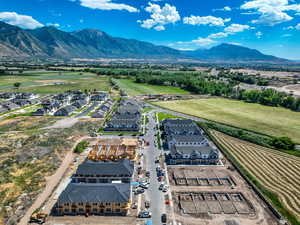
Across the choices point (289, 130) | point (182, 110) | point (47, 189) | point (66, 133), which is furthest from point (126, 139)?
point (289, 130)

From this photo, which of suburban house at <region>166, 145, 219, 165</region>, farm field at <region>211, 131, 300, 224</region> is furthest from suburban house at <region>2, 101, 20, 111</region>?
farm field at <region>211, 131, 300, 224</region>

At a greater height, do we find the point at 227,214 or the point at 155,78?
the point at 155,78

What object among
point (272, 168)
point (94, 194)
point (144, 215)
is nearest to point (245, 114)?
point (272, 168)

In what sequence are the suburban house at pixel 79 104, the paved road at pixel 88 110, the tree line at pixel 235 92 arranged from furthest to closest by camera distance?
the tree line at pixel 235 92 → the suburban house at pixel 79 104 → the paved road at pixel 88 110

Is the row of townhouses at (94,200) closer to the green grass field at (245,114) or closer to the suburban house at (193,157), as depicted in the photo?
the suburban house at (193,157)

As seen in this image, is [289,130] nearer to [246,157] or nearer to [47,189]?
[246,157]

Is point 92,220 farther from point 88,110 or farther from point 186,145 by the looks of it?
point 88,110

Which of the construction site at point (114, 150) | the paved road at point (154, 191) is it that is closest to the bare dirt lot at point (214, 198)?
the paved road at point (154, 191)

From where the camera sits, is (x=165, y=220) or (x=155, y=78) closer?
(x=165, y=220)
